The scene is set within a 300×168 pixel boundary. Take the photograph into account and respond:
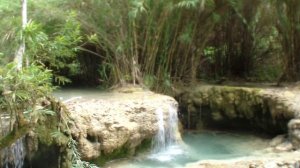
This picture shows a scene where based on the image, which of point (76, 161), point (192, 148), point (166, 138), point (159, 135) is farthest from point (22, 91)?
point (192, 148)

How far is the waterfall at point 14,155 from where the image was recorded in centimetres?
515

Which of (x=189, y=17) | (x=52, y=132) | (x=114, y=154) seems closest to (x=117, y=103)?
(x=114, y=154)

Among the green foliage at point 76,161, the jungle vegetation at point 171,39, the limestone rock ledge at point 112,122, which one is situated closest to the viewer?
the green foliage at point 76,161

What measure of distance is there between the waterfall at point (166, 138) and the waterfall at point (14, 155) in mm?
1919

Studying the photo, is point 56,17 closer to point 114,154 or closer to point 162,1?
point 162,1

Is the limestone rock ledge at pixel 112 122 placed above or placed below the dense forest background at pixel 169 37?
below

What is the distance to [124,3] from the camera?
317 inches

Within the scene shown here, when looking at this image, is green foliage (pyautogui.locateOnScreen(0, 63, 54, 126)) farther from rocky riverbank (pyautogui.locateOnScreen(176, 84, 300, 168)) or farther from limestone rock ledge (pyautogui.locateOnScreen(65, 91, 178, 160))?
rocky riverbank (pyautogui.locateOnScreen(176, 84, 300, 168))

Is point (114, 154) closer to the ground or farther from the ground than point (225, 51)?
closer to the ground

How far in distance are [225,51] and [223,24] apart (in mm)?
632

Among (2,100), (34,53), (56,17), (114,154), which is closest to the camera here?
(2,100)

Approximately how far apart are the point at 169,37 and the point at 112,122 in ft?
9.28

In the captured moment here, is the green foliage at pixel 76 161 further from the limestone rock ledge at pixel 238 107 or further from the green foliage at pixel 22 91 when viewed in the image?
the limestone rock ledge at pixel 238 107

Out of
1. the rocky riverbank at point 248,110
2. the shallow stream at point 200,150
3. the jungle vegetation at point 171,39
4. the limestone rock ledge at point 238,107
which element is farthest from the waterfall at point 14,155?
the limestone rock ledge at point 238,107
